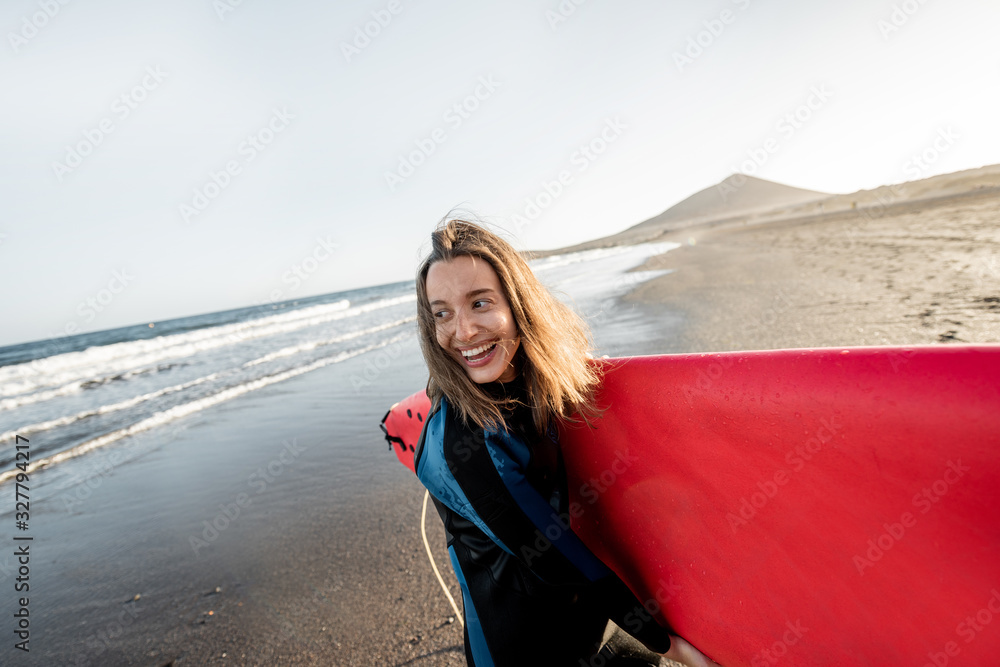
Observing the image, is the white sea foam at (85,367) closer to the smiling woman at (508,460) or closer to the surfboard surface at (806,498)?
the smiling woman at (508,460)

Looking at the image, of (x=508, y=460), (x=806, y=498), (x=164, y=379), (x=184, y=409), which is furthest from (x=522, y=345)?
(x=164, y=379)

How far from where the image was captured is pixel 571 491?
1654 millimetres

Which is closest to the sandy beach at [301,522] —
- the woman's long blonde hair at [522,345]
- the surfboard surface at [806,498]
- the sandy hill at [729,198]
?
the surfboard surface at [806,498]

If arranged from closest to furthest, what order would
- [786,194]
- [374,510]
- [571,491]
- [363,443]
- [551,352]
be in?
[551,352] < [571,491] < [374,510] < [363,443] < [786,194]

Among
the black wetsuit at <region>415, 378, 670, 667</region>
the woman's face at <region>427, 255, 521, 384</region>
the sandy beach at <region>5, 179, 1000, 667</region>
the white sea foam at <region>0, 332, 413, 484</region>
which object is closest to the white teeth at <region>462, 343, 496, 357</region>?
the woman's face at <region>427, 255, 521, 384</region>

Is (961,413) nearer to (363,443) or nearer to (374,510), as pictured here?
(374,510)

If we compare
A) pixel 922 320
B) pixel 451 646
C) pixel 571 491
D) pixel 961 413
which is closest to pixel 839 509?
pixel 961 413

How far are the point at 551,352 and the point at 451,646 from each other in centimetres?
145

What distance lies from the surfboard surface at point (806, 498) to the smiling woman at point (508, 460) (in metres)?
0.19

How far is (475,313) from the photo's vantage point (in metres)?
1.38

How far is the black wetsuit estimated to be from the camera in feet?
3.74

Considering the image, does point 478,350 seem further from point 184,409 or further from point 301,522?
point 184,409

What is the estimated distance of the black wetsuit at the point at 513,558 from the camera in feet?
3.74

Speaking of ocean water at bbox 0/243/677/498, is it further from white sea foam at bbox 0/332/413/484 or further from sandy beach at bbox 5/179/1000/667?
sandy beach at bbox 5/179/1000/667
